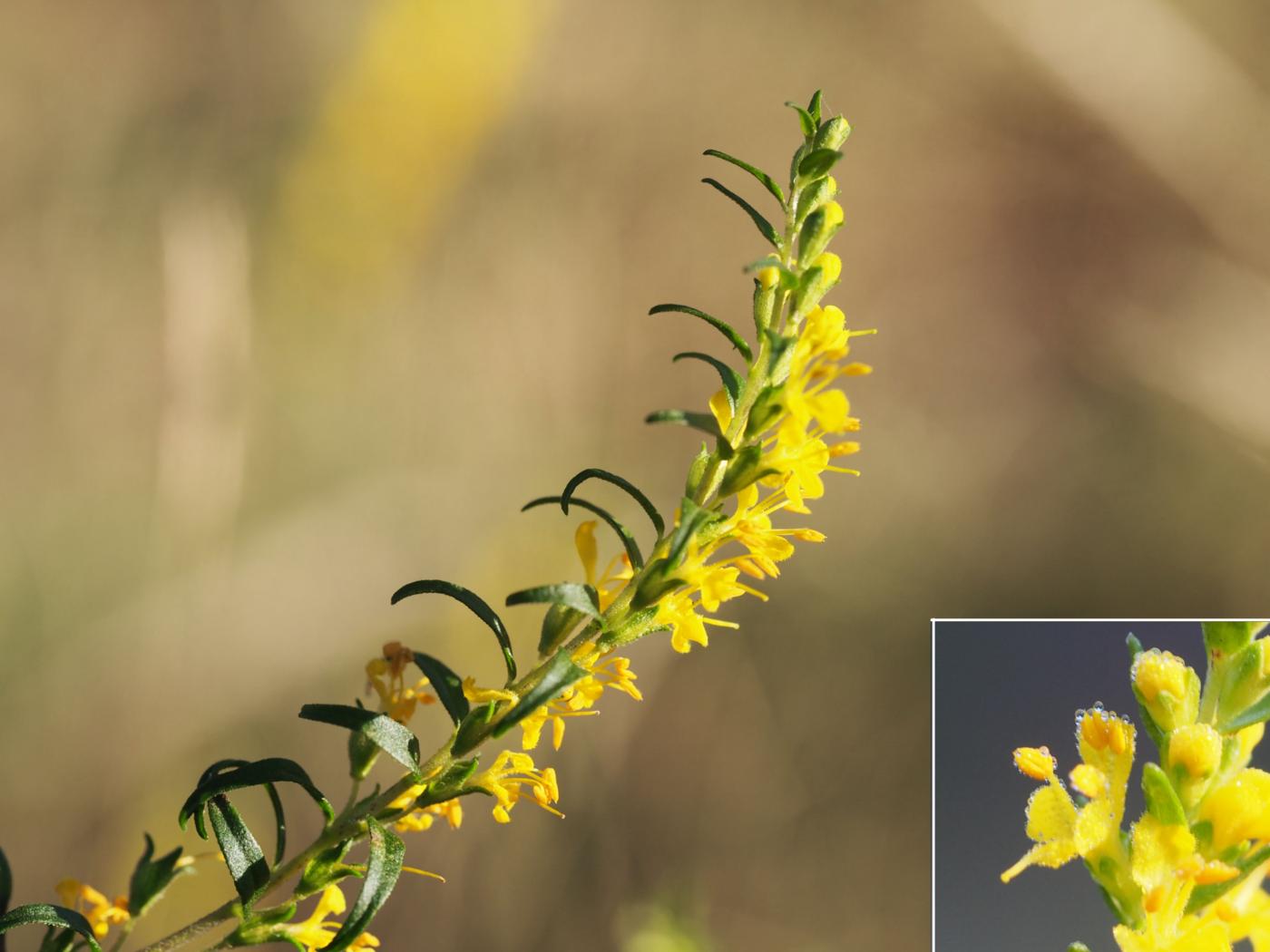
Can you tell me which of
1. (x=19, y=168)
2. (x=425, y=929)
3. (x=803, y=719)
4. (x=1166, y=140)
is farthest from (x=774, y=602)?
(x=19, y=168)

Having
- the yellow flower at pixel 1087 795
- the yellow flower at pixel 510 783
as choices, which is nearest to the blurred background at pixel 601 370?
the yellow flower at pixel 1087 795

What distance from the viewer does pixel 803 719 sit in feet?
3.23

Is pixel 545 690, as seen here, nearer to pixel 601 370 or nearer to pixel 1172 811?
pixel 1172 811

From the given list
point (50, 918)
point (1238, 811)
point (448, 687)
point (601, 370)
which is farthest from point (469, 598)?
point (601, 370)

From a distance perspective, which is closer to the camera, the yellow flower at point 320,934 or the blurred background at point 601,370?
the yellow flower at point 320,934

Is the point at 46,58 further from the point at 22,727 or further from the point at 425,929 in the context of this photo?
the point at 425,929

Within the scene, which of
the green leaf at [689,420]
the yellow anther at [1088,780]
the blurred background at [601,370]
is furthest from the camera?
the blurred background at [601,370]

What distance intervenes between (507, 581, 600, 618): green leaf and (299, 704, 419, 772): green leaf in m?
0.06

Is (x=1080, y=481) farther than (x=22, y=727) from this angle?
Yes

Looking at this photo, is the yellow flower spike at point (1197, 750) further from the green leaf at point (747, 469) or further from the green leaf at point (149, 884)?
the green leaf at point (149, 884)

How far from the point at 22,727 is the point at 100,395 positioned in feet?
0.87

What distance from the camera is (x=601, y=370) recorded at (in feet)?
3.22

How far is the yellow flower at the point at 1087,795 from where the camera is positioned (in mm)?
405


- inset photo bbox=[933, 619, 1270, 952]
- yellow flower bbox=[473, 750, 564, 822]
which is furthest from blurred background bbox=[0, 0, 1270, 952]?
yellow flower bbox=[473, 750, 564, 822]
